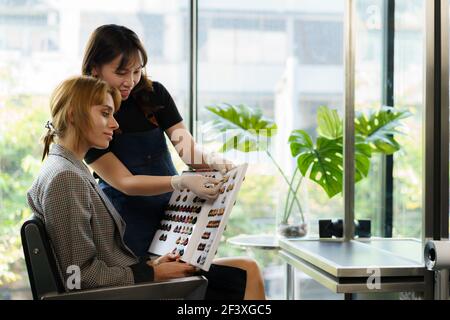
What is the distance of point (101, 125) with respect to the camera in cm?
156

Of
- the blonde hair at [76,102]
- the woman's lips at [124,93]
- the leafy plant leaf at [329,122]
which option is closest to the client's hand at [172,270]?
the blonde hair at [76,102]

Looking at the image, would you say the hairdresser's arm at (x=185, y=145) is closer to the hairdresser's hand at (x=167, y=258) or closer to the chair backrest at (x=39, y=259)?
the hairdresser's hand at (x=167, y=258)

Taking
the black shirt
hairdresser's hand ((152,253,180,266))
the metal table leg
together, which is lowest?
the metal table leg

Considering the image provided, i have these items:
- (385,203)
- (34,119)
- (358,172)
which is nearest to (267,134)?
(358,172)

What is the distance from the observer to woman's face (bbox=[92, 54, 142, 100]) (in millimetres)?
1692

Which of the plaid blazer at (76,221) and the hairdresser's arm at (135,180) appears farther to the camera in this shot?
the hairdresser's arm at (135,180)

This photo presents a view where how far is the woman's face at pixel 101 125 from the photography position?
1.55 meters

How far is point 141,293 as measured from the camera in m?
1.41

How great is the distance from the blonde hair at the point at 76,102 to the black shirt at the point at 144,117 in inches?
6.7

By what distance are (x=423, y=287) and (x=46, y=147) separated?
3.53 feet

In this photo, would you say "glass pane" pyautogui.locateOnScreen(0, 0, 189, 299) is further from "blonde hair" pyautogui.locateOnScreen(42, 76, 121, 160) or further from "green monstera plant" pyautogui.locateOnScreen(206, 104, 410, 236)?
"blonde hair" pyautogui.locateOnScreen(42, 76, 121, 160)

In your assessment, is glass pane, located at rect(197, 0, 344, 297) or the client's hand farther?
glass pane, located at rect(197, 0, 344, 297)

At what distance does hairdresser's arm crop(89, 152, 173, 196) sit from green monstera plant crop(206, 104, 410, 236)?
1.02 m

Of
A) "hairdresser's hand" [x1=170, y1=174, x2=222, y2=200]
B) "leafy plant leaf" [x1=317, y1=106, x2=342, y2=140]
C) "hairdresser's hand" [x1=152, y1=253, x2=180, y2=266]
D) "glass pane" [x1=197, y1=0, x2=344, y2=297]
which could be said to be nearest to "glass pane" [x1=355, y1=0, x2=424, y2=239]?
"leafy plant leaf" [x1=317, y1=106, x2=342, y2=140]
